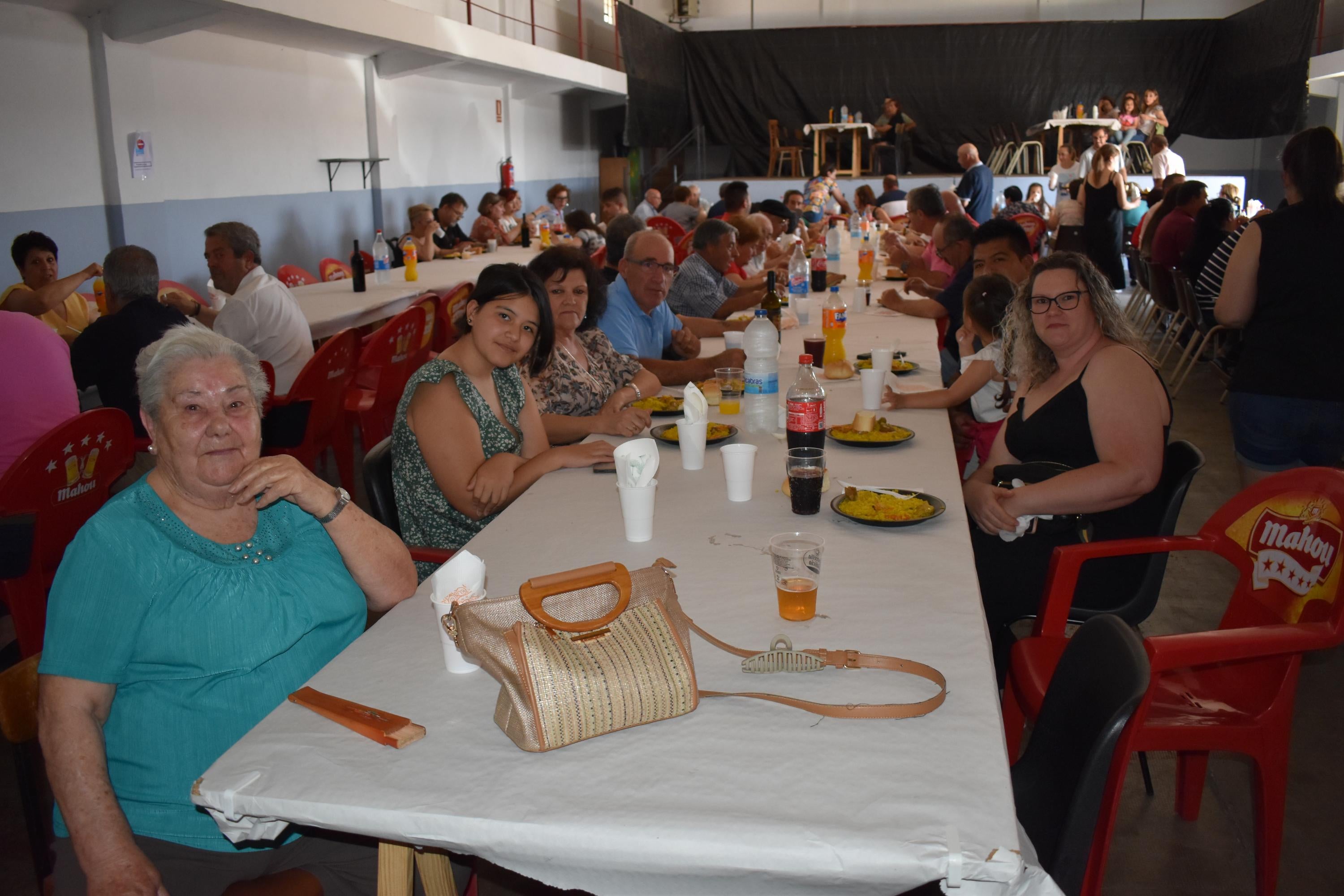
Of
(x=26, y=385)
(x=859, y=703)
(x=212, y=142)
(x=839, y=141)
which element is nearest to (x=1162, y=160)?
(x=839, y=141)

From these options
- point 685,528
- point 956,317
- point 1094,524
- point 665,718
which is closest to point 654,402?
point 685,528

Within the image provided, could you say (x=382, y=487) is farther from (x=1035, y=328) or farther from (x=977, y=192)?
(x=977, y=192)

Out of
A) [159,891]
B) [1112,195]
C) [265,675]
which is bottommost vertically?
[159,891]

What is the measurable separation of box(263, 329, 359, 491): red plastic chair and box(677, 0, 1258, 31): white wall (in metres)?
14.8

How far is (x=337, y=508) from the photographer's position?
1.63m

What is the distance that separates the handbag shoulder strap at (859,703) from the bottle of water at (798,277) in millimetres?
3889

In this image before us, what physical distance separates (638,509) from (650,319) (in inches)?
94.1

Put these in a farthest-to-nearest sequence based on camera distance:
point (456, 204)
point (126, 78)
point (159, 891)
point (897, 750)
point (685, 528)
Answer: point (456, 204) → point (126, 78) → point (685, 528) → point (159, 891) → point (897, 750)

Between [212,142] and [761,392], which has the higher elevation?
[212,142]

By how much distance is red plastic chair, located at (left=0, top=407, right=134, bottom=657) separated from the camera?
252 centimetres

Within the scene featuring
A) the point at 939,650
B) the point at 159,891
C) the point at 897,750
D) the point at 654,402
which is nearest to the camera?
the point at 897,750

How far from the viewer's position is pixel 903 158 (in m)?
15.5

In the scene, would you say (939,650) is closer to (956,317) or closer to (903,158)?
(956,317)

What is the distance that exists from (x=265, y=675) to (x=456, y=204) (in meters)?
8.51
